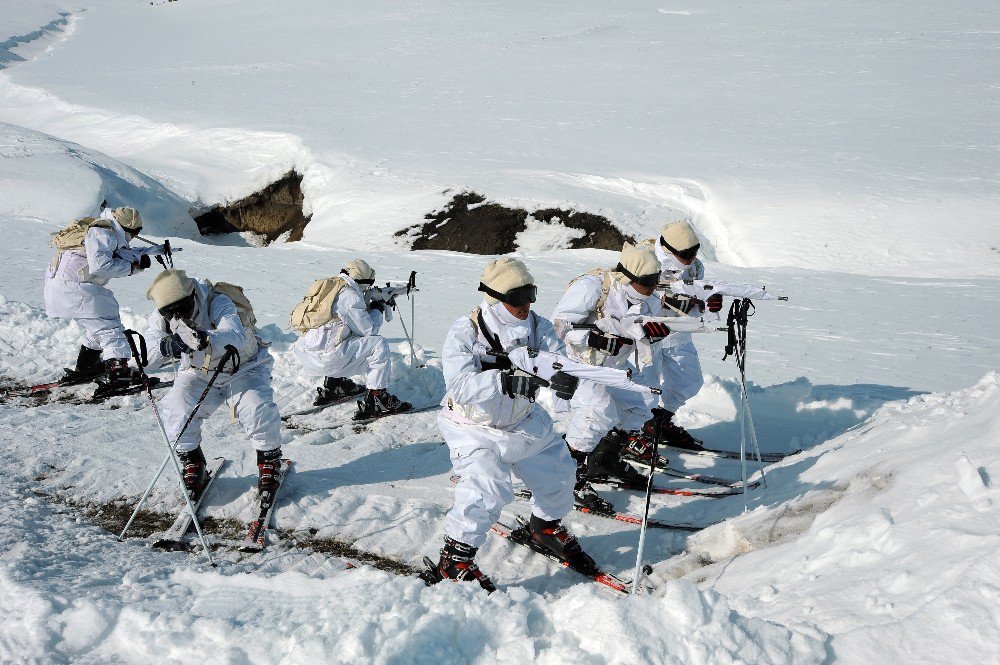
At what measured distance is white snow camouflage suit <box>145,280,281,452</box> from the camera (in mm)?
5953

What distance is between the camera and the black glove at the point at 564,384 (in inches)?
171

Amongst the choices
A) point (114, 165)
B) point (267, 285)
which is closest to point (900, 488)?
point (267, 285)

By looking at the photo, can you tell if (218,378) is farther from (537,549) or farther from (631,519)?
(631,519)

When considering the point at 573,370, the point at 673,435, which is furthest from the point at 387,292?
the point at 573,370

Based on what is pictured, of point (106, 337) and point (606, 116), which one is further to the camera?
point (606, 116)

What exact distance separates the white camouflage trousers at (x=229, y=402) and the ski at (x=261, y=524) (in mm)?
374

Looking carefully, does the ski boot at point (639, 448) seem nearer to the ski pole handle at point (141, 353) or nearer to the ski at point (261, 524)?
the ski at point (261, 524)

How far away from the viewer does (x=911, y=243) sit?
51.3 feet

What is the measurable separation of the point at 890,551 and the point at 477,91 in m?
27.8

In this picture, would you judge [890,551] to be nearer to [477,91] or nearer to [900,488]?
[900,488]

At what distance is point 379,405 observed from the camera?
8.34 m

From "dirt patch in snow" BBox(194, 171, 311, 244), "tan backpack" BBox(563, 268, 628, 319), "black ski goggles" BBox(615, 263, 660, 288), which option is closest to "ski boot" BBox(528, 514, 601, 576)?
"tan backpack" BBox(563, 268, 628, 319)

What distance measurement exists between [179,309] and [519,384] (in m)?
2.84

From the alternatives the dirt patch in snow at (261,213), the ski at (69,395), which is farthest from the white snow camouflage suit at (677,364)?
the dirt patch in snow at (261,213)
